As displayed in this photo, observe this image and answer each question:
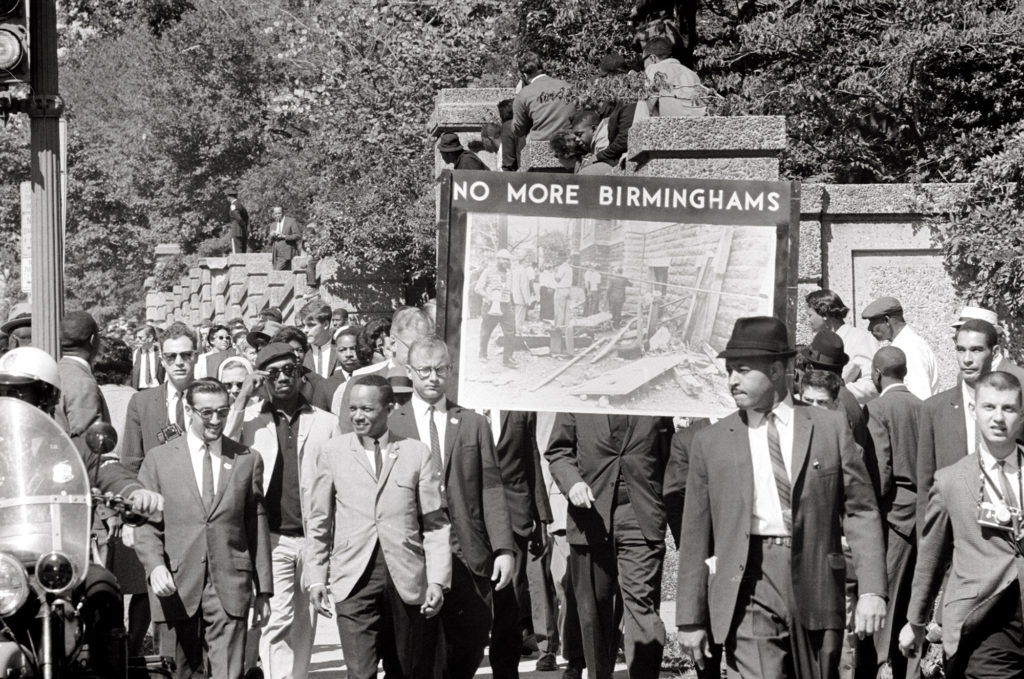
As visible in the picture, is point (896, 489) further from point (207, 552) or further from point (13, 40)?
point (13, 40)

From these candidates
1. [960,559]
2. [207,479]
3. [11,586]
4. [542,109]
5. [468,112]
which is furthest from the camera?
[468,112]

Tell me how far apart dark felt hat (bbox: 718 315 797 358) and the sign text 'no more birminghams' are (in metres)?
2.06

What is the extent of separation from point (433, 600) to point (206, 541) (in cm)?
143

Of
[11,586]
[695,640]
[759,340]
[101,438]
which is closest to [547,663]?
[695,640]

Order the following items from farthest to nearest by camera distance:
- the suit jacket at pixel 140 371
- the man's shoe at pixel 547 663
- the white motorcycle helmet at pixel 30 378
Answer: the suit jacket at pixel 140 371 → the man's shoe at pixel 547 663 → the white motorcycle helmet at pixel 30 378

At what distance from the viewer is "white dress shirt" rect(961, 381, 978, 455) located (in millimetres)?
8797

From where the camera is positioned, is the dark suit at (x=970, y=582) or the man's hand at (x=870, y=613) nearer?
the man's hand at (x=870, y=613)

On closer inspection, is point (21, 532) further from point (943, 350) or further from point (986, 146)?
point (986, 146)

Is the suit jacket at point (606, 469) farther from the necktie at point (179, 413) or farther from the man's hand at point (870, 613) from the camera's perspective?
the man's hand at point (870, 613)

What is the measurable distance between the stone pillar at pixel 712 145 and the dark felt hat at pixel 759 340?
415 centimetres

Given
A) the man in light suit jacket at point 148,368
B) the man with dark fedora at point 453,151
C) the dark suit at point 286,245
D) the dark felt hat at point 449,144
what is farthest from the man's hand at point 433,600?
the dark suit at point 286,245

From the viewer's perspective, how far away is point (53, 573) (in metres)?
6.22

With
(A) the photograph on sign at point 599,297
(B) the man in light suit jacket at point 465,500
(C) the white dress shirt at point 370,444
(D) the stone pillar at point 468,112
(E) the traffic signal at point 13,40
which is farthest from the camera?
(D) the stone pillar at point 468,112

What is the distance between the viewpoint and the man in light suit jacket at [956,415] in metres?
8.86
